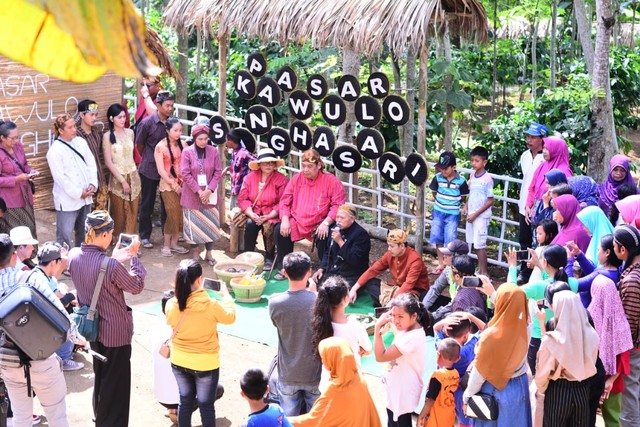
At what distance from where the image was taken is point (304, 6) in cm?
879

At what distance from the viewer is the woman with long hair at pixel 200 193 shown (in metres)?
8.89

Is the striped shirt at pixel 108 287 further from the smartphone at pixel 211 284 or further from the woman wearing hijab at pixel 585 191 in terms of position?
the woman wearing hijab at pixel 585 191

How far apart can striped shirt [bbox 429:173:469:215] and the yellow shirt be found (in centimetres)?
357

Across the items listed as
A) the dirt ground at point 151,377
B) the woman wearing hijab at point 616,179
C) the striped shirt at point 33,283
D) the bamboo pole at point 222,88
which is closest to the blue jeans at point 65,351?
the dirt ground at point 151,377

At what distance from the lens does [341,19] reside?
8.45m

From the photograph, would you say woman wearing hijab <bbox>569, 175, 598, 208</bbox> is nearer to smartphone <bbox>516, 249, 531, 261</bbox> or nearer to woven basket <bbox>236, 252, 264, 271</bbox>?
smartphone <bbox>516, 249, 531, 261</bbox>

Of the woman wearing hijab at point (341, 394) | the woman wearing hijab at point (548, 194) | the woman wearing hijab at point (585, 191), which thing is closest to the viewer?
the woman wearing hijab at point (341, 394)

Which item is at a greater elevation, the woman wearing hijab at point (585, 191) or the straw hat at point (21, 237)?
the straw hat at point (21, 237)

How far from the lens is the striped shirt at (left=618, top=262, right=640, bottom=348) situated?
537cm

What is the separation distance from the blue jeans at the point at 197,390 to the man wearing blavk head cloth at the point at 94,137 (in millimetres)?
4041

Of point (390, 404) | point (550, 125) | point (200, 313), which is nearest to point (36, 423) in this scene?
point (200, 313)

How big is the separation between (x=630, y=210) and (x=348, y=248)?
255 centimetres

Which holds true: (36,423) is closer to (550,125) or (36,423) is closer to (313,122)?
(550,125)

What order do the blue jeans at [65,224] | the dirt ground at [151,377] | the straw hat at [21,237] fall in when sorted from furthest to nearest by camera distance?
the blue jeans at [65,224] → the dirt ground at [151,377] → the straw hat at [21,237]
